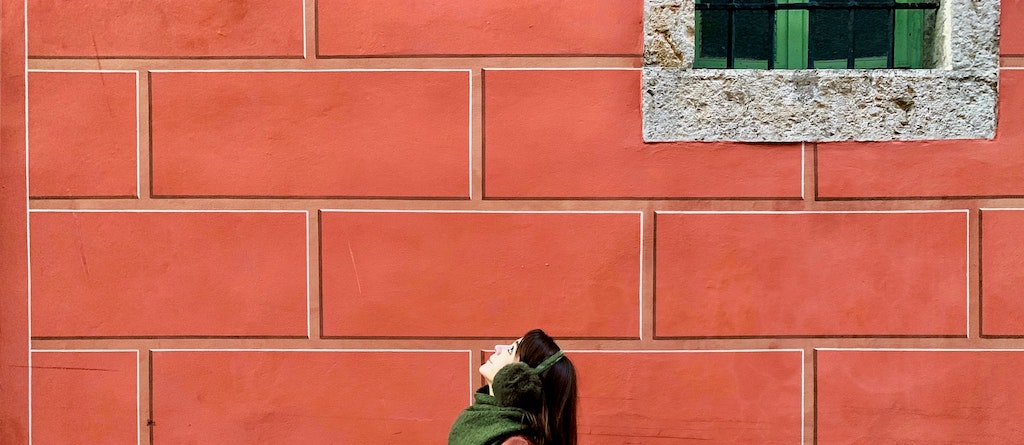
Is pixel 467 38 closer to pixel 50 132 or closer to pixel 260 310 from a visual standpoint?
pixel 260 310

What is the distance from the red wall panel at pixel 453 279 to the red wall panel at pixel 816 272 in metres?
0.35

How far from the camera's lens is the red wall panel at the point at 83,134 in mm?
3635

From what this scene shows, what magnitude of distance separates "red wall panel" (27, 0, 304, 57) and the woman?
1.83 meters

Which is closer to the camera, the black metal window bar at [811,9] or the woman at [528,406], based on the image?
the woman at [528,406]

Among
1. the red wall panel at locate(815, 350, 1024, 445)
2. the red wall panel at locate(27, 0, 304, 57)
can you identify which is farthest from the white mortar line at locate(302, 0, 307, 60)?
the red wall panel at locate(815, 350, 1024, 445)

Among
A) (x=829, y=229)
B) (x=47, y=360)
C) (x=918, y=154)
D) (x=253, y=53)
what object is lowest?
(x=47, y=360)

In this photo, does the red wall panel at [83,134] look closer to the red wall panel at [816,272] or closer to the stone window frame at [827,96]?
the stone window frame at [827,96]

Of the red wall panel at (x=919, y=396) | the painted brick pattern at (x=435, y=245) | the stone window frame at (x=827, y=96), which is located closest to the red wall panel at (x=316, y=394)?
the painted brick pattern at (x=435, y=245)

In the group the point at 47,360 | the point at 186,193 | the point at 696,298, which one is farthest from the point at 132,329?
the point at 696,298

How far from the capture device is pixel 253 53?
3.65 metres

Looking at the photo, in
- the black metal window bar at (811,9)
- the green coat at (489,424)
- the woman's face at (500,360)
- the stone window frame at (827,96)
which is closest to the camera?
the green coat at (489,424)

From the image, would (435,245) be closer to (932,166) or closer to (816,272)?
(816,272)

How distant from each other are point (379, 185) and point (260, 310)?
2.52 ft

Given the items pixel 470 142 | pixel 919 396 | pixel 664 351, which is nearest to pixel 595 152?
pixel 470 142
